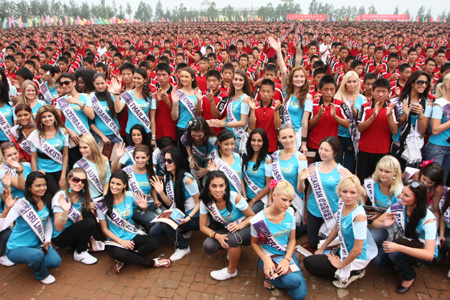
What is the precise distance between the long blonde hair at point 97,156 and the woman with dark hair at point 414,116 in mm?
4237

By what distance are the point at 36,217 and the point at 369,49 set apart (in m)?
10.6

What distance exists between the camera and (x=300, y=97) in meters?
4.75

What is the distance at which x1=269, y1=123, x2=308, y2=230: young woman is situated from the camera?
13.0 feet

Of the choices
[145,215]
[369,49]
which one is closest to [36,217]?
[145,215]

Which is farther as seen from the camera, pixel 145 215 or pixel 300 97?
pixel 300 97

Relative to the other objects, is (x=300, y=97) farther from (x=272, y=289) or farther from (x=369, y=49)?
(x=369, y=49)

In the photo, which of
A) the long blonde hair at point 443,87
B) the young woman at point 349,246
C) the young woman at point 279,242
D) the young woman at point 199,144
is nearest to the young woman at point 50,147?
the young woman at point 199,144

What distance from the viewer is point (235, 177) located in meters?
4.14

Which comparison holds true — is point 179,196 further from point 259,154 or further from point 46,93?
point 46,93

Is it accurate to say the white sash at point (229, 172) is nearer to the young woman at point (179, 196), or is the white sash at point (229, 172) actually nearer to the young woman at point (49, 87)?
the young woman at point (179, 196)

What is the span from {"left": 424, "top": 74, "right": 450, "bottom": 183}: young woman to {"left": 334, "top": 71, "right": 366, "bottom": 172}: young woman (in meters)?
0.97

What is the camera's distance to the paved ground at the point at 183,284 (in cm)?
331

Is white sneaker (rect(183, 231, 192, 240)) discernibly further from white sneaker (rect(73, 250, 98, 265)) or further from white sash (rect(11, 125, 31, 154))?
white sash (rect(11, 125, 31, 154))

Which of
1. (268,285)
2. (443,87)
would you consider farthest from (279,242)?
(443,87)
